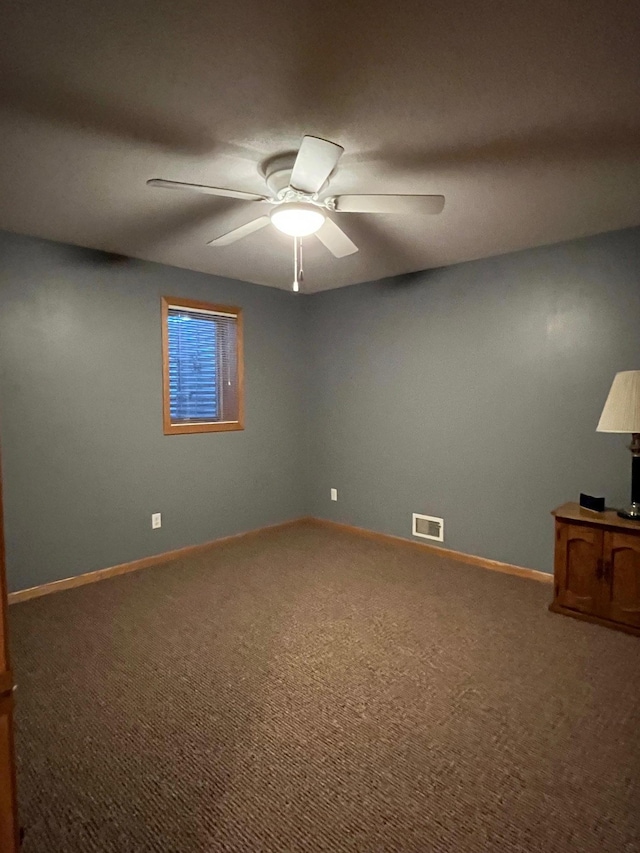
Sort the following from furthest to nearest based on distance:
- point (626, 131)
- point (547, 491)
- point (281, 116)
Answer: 1. point (547, 491)
2. point (626, 131)
3. point (281, 116)

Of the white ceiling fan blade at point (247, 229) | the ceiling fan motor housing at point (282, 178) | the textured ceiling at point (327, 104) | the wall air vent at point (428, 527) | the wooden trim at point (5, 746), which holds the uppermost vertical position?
the textured ceiling at point (327, 104)

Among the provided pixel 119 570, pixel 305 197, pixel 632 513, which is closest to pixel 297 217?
pixel 305 197

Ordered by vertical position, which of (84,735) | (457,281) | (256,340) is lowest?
(84,735)

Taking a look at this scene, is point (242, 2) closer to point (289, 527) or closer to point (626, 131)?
point (626, 131)

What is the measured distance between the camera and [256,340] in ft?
14.9

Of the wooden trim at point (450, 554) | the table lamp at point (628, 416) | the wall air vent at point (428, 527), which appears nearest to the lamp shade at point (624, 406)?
the table lamp at point (628, 416)

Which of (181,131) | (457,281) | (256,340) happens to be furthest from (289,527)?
(181,131)

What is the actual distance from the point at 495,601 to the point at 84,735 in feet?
7.87

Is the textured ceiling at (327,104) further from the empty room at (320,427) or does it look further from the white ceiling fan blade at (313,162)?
the white ceiling fan blade at (313,162)

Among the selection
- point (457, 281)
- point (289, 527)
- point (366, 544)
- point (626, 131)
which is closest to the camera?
point (626, 131)

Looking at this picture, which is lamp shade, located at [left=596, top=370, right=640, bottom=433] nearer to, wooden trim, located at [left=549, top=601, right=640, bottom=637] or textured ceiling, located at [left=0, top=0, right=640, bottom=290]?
textured ceiling, located at [left=0, top=0, right=640, bottom=290]

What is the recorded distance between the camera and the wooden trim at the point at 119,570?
3199mm

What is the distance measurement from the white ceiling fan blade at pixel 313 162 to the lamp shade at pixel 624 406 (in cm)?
201

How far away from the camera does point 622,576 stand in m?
2.71
